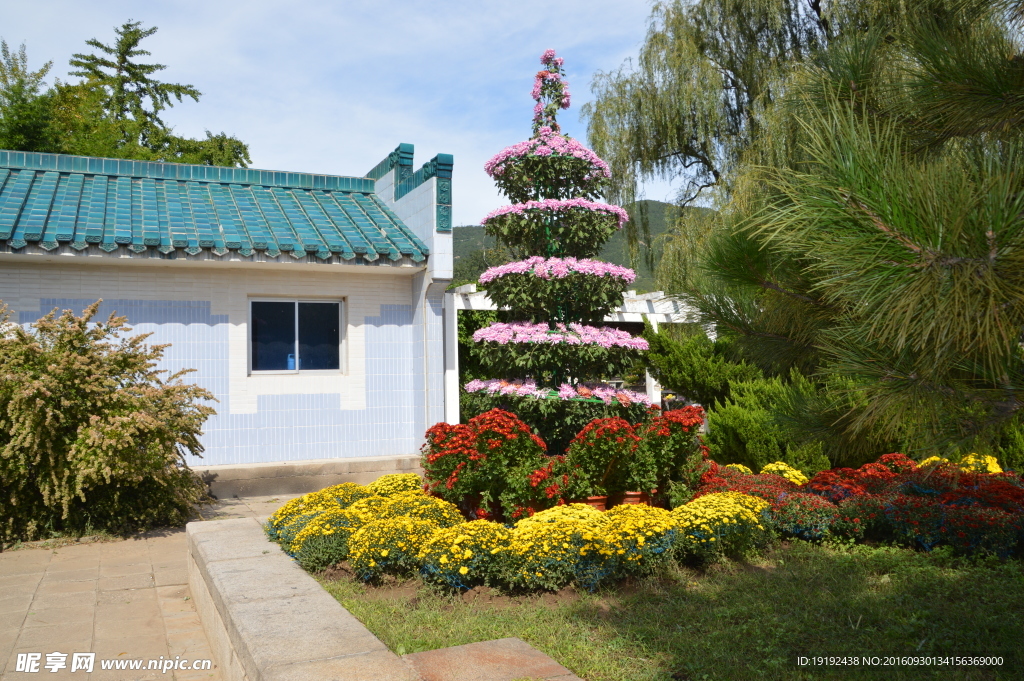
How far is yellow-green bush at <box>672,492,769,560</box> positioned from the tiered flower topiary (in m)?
2.95

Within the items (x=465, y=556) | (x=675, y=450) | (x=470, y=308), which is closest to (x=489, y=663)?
(x=465, y=556)

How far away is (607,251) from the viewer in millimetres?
56281

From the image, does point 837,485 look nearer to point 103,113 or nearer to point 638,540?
point 638,540

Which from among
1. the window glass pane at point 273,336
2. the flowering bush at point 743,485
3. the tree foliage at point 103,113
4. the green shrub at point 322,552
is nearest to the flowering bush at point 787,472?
the flowering bush at point 743,485

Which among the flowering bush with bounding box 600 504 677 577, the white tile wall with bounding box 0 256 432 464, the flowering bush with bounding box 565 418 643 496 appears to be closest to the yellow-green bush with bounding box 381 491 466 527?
the flowering bush with bounding box 565 418 643 496

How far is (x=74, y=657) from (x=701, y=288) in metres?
4.66

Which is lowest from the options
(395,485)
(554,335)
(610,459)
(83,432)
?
(395,485)

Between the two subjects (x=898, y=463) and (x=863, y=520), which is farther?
(x=898, y=463)

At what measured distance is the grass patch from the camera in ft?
12.6

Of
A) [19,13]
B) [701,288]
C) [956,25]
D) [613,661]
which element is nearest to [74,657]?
[613,661]

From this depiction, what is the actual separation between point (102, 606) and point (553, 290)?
5.44 meters

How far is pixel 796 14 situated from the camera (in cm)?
1609

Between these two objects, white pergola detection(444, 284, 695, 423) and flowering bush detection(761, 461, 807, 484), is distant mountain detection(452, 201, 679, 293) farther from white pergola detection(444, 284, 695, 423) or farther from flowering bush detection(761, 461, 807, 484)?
flowering bush detection(761, 461, 807, 484)

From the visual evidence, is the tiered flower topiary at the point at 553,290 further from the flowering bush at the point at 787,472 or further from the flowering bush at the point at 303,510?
the flowering bush at the point at 303,510
